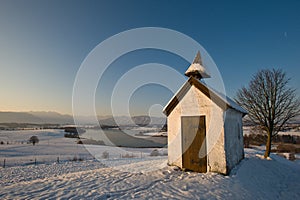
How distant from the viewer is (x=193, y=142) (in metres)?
9.25

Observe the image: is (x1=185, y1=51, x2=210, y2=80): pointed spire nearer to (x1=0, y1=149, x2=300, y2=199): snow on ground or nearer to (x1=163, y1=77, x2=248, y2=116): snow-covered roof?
(x1=163, y1=77, x2=248, y2=116): snow-covered roof

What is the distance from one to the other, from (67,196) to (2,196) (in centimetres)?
219

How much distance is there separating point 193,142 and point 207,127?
44.4 inches

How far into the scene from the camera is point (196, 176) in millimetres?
7949

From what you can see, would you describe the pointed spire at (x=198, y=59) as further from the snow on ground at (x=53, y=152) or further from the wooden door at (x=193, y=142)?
the snow on ground at (x=53, y=152)

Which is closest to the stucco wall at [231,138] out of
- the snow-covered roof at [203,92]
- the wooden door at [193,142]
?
the snow-covered roof at [203,92]

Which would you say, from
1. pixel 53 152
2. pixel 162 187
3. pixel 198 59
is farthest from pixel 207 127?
pixel 53 152

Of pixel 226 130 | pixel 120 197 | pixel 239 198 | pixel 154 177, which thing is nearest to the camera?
pixel 120 197

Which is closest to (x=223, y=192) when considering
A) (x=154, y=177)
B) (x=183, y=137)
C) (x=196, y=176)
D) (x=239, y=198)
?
(x=239, y=198)

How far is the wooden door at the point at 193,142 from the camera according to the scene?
8930 millimetres

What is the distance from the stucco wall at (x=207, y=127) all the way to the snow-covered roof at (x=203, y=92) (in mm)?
179

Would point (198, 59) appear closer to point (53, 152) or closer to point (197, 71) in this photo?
point (197, 71)

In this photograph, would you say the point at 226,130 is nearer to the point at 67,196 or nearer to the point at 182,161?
the point at 182,161

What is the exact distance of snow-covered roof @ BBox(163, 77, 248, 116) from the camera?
8.64 meters
